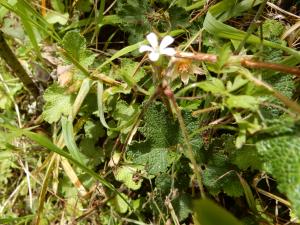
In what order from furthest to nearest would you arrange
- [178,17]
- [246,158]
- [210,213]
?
[178,17] < [246,158] < [210,213]

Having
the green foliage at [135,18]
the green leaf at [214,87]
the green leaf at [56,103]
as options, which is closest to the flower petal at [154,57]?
the green leaf at [214,87]

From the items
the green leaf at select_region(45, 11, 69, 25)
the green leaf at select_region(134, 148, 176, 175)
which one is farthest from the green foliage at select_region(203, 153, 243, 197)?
the green leaf at select_region(45, 11, 69, 25)

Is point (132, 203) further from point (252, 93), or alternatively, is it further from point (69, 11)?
point (69, 11)

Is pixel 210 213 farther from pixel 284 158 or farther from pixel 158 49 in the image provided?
pixel 158 49

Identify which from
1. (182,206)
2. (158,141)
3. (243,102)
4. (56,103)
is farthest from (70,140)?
(243,102)

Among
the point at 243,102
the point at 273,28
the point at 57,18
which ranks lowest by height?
the point at 243,102

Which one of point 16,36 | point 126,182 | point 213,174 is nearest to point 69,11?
point 16,36

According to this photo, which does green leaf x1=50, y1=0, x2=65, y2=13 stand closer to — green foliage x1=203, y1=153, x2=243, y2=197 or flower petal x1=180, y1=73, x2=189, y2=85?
flower petal x1=180, y1=73, x2=189, y2=85
